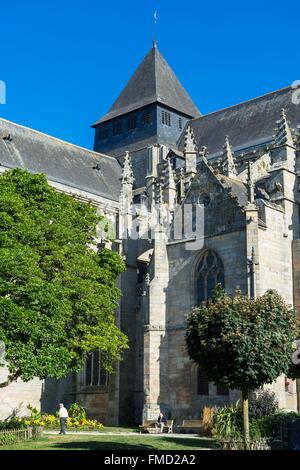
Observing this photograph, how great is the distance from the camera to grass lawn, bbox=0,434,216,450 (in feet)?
55.0

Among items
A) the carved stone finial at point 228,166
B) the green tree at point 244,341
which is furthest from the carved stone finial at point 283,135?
the green tree at point 244,341

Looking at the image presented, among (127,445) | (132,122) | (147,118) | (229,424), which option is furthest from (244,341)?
(132,122)

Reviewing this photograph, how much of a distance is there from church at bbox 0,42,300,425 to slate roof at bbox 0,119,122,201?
0.29ft

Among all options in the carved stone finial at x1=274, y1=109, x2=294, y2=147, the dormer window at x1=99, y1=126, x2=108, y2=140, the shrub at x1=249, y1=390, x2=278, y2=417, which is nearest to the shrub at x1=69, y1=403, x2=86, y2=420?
the shrub at x1=249, y1=390, x2=278, y2=417

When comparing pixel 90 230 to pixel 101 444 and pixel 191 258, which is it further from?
pixel 101 444

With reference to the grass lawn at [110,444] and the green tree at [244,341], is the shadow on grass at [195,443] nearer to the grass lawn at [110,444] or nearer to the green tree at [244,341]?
the grass lawn at [110,444]

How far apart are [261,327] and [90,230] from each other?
10465 mm

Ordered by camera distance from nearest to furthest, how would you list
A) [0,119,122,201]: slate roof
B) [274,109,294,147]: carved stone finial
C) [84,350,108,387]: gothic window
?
[84,350,108,387]: gothic window, [274,109,294,147]: carved stone finial, [0,119,122,201]: slate roof

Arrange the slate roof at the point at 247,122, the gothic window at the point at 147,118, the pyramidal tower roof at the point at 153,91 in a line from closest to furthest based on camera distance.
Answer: the slate roof at the point at 247,122 < the gothic window at the point at 147,118 < the pyramidal tower roof at the point at 153,91

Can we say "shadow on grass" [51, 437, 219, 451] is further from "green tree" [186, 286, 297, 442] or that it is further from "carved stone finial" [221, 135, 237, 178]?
"carved stone finial" [221, 135, 237, 178]

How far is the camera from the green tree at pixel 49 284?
64.8 feet

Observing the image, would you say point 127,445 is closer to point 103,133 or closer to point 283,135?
point 283,135

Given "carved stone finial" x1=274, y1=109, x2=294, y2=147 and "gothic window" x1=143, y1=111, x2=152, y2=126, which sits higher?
"gothic window" x1=143, y1=111, x2=152, y2=126
